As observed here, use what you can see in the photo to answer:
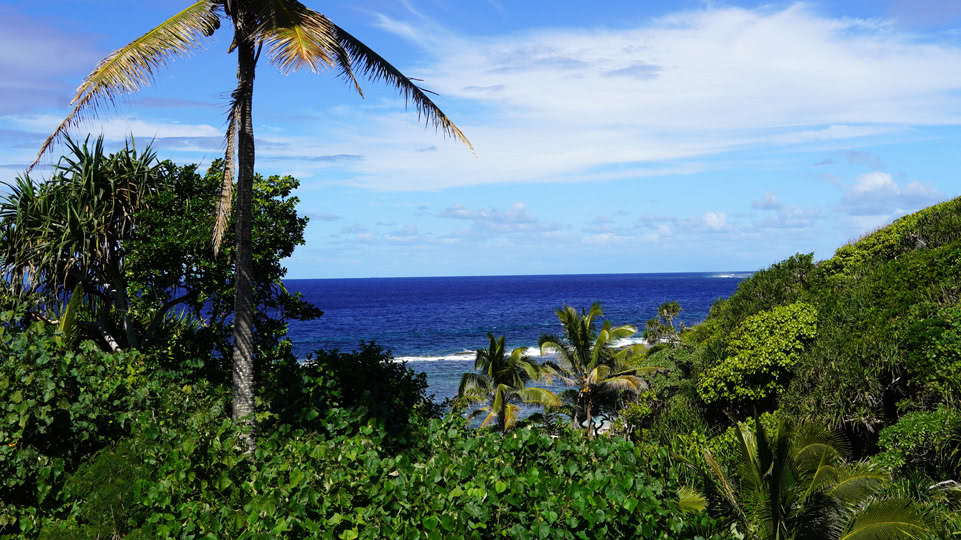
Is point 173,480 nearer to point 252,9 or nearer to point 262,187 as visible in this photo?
point 252,9

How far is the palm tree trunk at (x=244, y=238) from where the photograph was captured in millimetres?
10234

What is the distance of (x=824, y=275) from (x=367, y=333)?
69.3 metres

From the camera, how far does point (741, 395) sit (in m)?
20.3

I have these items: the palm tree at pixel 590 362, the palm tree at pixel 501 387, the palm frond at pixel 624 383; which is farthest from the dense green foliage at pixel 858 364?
the palm tree at pixel 501 387

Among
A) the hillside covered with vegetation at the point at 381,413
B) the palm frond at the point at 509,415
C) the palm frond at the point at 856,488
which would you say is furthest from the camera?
the palm frond at the point at 509,415

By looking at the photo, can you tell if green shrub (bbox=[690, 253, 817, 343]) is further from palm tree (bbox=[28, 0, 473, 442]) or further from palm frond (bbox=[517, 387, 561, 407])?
palm tree (bbox=[28, 0, 473, 442])

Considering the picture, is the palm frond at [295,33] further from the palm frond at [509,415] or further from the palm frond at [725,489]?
the palm frond at [509,415]

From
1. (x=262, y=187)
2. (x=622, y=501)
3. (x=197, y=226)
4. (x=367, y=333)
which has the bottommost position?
(x=367, y=333)

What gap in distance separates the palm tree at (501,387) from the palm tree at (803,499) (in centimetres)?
1981

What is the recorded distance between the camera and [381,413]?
10.4 m

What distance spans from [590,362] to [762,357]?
463 inches

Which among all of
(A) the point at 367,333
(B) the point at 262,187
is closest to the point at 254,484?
(B) the point at 262,187

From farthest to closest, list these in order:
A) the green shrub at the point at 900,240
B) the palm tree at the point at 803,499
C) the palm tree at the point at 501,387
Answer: the palm tree at the point at 501,387
the green shrub at the point at 900,240
the palm tree at the point at 803,499

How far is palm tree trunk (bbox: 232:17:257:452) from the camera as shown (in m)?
10.2
